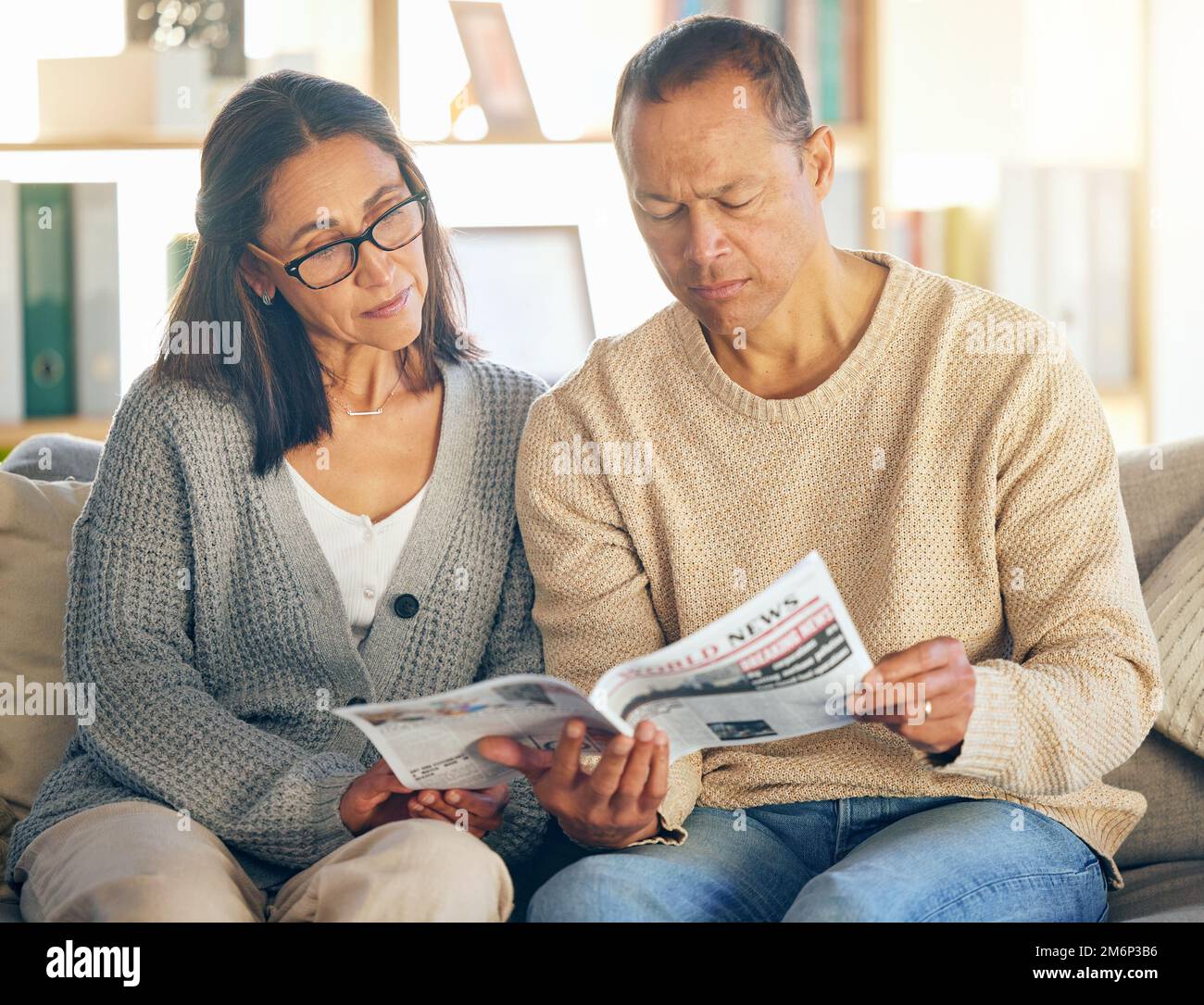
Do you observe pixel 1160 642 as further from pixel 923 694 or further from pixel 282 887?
pixel 282 887

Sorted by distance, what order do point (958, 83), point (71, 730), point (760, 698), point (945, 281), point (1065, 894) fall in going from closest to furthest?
point (760, 698) < point (1065, 894) < point (945, 281) < point (71, 730) < point (958, 83)

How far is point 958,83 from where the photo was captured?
8.34 feet

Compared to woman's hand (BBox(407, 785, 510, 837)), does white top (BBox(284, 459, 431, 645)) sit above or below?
above

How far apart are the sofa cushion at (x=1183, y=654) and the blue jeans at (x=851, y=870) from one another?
240mm

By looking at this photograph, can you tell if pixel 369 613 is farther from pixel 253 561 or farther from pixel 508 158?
pixel 508 158

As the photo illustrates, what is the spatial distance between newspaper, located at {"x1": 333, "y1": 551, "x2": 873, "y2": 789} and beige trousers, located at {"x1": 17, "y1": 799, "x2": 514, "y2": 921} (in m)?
0.07

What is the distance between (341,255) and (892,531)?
0.67m

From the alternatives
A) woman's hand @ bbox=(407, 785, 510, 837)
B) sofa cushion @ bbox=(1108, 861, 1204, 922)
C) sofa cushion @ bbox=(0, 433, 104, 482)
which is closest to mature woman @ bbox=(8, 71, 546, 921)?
woman's hand @ bbox=(407, 785, 510, 837)

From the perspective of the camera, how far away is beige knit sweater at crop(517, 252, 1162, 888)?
123cm

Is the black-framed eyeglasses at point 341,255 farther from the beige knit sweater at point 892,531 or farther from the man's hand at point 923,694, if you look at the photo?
the man's hand at point 923,694

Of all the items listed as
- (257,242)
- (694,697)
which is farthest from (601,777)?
(257,242)

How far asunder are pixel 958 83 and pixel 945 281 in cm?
130

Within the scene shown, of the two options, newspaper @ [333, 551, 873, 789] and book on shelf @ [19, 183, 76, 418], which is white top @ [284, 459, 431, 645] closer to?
newspaper @ [333, 551, 873, 789]
